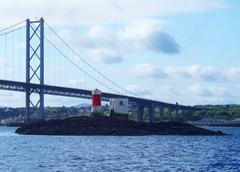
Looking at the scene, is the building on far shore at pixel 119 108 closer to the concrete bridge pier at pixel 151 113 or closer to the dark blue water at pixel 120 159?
the dark blue water at pixel 120 159

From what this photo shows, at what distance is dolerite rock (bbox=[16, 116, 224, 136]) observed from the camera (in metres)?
72.0

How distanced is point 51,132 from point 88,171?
140ft

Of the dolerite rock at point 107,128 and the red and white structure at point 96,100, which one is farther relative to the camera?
the red and white structure at point 96,100

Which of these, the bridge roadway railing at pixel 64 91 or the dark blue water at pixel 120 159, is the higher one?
the bridge roadway railing at pixel 64 91

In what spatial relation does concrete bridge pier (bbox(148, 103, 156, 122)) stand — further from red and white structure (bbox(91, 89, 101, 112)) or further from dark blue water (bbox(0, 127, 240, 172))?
dark blue water (bbox(0, 127, 240, 172))

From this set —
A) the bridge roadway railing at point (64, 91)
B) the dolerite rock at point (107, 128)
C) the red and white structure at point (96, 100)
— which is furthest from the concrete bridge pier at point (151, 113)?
the red and white structure at point (96, 100)

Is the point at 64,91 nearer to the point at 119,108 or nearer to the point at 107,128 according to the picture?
the point at 119,108

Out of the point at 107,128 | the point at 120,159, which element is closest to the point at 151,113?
the point at 107,128

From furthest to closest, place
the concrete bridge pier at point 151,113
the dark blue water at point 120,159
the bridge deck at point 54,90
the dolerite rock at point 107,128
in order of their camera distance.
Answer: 1. the concrete bridge pier at point 151,113
2. the bridge deck at point 54,90
3. the dolerite rock at point 107,128
4. the dark blue water at point 120,159

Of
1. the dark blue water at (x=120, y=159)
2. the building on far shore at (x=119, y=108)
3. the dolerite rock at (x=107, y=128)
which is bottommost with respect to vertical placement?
the dark blue water at (x=120, y=159)

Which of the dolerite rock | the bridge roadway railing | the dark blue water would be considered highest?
the bridge roadway railing

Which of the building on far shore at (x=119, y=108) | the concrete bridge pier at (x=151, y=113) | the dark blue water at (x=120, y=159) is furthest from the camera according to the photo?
the concrete bridge pier at (x=151, y=113)

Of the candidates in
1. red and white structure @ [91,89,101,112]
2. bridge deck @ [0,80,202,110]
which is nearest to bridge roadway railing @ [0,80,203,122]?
bridge deck @ [0,80,202,110]

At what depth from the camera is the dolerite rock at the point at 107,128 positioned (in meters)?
72.0
